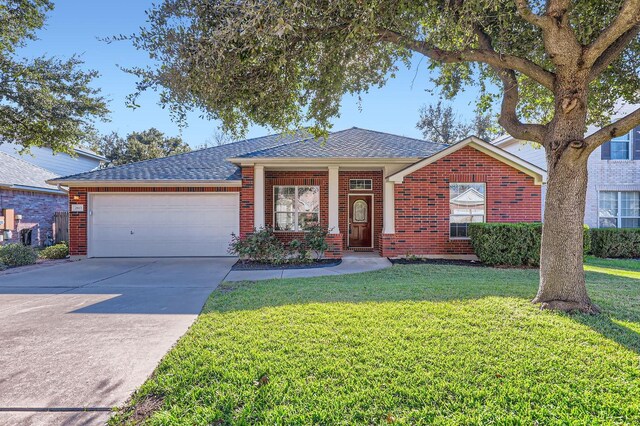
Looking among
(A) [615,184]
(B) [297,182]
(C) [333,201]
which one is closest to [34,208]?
(B) [297,182]

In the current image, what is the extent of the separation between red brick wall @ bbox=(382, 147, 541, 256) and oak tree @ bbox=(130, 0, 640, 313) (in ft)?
13.4

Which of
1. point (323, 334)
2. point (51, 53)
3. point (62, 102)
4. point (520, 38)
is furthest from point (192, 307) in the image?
point (51, 53)

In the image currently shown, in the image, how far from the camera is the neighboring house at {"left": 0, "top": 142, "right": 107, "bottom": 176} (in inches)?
791

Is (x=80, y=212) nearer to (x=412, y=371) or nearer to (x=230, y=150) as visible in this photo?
(x=230, y=150)

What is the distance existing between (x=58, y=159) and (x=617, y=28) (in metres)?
26.8

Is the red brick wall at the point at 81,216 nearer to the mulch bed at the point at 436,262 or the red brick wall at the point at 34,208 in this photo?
the red brick wall at the point at 34,208

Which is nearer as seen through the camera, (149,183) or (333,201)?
(333,201)

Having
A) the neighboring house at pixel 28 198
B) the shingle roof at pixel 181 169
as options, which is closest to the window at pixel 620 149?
the shingle roof at pixel 181 169

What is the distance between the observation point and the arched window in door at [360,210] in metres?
13.5

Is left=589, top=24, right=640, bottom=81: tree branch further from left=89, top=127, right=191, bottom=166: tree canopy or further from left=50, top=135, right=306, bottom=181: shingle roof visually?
left=89, top=127, right=191, bottom=166: tree canopy

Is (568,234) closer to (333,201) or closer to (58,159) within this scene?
(333,201)

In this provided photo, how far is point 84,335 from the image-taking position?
4434 millimetres

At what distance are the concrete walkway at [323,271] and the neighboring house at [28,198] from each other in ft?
39.2

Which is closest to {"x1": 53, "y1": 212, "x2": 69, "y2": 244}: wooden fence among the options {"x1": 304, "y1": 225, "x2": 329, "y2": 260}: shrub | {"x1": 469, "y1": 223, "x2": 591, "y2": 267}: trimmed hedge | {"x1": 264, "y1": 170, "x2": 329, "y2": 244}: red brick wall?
{"x1": 264, "y1": 170, "x2": 329, "y2": 244}: red brick wall
